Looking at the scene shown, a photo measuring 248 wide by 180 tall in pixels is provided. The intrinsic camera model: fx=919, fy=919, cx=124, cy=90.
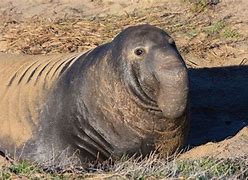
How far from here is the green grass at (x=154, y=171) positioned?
17.9 feet

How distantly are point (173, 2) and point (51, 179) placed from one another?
6176 millimetres

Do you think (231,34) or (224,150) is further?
(231,34)

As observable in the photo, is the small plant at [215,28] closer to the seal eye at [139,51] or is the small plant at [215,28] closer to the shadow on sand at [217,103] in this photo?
the shadow on sand at [217,103]

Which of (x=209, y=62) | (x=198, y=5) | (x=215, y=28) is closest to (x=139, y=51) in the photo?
(x=209, y=62)

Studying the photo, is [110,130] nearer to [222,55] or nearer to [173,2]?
[222,55]

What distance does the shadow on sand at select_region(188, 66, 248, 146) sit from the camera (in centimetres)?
782

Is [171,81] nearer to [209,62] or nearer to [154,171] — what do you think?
[154,171]

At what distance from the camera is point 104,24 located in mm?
10664

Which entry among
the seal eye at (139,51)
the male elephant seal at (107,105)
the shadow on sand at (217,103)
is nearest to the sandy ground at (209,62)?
the shadow on sand at (217,103)

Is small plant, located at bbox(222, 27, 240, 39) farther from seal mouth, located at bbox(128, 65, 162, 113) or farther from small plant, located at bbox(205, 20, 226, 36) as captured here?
seal mouth, located at bbox(128, 65, 162, 113)

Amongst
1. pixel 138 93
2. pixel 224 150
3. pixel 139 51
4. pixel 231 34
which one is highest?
pixel 139 51

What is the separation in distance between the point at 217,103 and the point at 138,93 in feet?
8.47

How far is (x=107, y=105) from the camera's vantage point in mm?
6492

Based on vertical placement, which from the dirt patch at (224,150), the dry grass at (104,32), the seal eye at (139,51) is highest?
the seal eye at (139,51)
